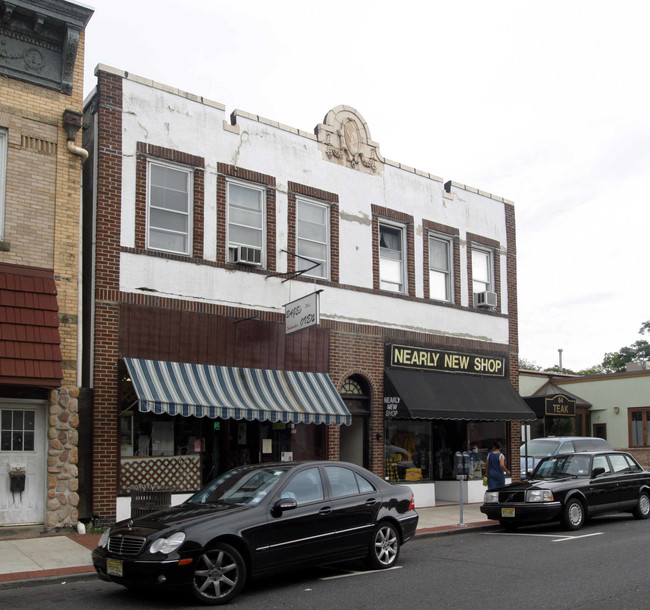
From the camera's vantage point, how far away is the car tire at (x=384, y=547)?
10438 mm

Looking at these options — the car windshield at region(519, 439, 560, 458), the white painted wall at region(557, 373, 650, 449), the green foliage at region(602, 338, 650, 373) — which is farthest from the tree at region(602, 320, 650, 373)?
the car windshield at region(519, 439, 560, 458)

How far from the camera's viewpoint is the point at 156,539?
8484mm

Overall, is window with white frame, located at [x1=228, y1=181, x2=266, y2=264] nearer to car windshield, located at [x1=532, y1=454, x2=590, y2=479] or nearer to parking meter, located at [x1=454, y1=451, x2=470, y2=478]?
car windshield, located at [x1=532, y1=454, x2=590, y2=479]

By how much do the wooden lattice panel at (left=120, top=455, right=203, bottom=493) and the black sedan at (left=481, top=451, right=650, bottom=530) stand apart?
219 inches

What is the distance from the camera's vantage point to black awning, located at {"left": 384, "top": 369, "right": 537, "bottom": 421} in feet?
58.5

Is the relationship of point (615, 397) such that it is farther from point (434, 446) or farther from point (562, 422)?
point (434, 446)

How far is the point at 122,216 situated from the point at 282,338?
4103mm

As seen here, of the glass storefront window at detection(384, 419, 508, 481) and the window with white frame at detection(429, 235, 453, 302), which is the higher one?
the window with white frame at detection(429, 235, 453, 302)

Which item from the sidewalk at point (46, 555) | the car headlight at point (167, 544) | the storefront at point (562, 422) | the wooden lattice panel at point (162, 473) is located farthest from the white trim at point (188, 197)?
the storefront at point (562, 422)

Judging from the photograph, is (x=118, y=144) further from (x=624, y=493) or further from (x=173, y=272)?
(x=624, y=493)

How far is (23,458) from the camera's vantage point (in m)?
12.9

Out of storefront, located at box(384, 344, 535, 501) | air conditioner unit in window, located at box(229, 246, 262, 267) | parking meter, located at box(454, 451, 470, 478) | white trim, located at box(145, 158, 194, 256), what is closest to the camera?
white trim, located at box(145, 158, 194, 256)

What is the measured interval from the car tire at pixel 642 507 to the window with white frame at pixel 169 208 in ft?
34.3

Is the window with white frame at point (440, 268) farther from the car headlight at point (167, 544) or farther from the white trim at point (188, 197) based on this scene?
the car headlight at point (167, 544)
